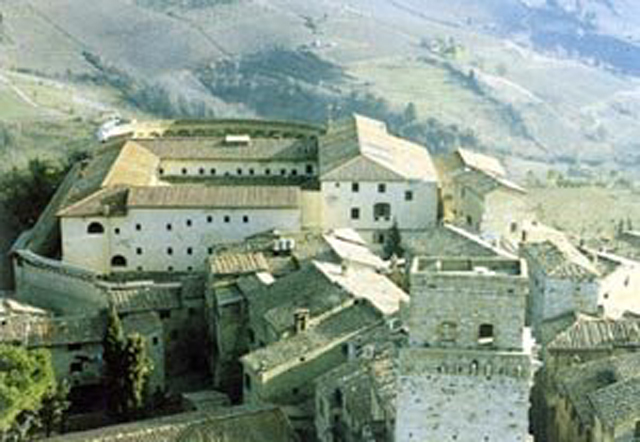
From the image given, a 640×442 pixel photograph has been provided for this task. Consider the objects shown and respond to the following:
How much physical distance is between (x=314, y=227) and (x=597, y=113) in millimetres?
132482

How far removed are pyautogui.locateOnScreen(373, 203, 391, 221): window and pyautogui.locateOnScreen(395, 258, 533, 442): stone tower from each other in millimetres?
29805

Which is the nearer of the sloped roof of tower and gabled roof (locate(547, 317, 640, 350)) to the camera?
gabled roof (locate(547, 317, 640, 350))

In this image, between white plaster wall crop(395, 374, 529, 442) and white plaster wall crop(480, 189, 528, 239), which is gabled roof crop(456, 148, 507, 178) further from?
white plaster wall crop(395, 374, 529, 442)

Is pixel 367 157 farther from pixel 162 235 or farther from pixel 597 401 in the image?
pixel 597 401

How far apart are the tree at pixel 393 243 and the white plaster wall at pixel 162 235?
5.04 m

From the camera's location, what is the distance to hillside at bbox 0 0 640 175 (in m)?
142

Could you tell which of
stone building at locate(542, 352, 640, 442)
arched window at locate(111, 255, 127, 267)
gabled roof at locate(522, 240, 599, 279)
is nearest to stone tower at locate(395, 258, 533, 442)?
stone building at locate(542, 352, 640, 442)

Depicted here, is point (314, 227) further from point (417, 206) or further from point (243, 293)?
point (243, 293)

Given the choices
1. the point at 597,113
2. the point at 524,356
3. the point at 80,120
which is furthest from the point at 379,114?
the point at 524,356

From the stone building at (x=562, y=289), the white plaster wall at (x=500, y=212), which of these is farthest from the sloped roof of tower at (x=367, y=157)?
the stone building at (x=562, y=289)

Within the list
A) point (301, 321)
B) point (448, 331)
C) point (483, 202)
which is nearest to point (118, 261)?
point (301, 321)

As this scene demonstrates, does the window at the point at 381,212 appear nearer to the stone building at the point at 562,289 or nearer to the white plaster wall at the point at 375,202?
the white plaster wall at the point at 375,202

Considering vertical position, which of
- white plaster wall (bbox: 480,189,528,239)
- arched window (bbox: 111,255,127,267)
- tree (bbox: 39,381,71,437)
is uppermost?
white plaster wall (bbox: 480,189,528,239)

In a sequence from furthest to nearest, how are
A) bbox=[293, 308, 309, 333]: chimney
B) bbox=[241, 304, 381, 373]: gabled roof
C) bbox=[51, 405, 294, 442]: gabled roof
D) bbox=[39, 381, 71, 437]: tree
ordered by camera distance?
bbox=[293, 308, 309, 333]: chimney
bbox=[39, 381, 71, 437]: tree
bbox=[241, 304, 381, 373]: gabled roof
bbox=[51, 405, 294, 442]: gabled roof
